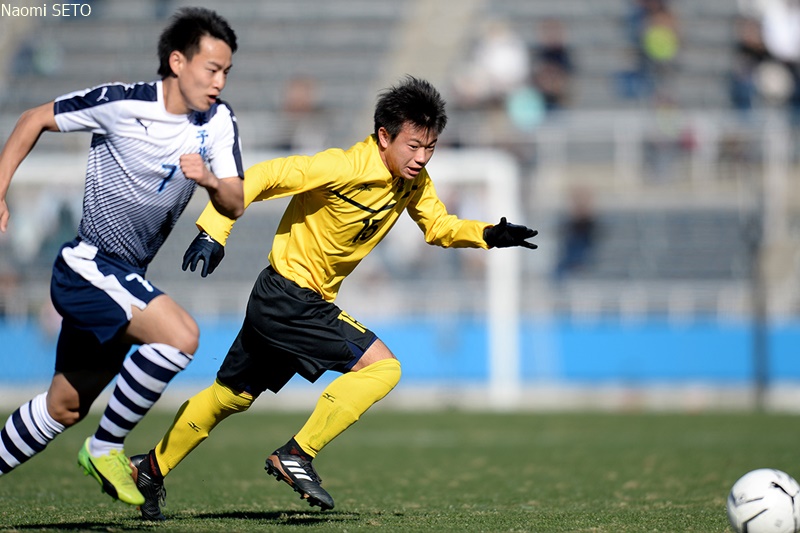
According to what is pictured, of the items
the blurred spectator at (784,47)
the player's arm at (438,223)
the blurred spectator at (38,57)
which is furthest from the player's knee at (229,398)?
the blurred spectator at (784,47)

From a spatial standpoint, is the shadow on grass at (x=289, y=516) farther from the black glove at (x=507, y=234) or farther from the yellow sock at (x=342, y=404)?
the black glove at (x=507, y=234)

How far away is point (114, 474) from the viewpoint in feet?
18.6

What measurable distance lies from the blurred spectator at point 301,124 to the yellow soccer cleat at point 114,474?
1153cm

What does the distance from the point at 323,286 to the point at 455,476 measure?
9.16ft

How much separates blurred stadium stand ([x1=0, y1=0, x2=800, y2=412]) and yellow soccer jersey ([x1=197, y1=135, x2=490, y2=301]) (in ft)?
29.6

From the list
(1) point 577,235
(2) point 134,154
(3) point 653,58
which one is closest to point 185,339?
(2) point 134,154

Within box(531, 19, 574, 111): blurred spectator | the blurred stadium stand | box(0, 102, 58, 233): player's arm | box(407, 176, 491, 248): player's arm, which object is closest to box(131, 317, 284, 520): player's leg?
box(407, 176, 491, 248): player's arm

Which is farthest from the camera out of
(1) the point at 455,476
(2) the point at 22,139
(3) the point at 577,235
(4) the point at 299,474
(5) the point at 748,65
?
(5) the point at 748,65

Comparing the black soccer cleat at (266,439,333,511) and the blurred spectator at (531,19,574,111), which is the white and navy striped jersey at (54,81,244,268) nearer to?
the black soccer cleat at (266,439,333,511)

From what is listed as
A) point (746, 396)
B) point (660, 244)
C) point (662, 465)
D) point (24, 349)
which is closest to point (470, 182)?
point (660, 244)

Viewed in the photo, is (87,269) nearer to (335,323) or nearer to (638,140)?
(335,323)

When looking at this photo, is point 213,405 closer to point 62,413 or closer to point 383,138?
point 62,413

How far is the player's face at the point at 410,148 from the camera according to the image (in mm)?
6078

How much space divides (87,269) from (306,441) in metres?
1.43
